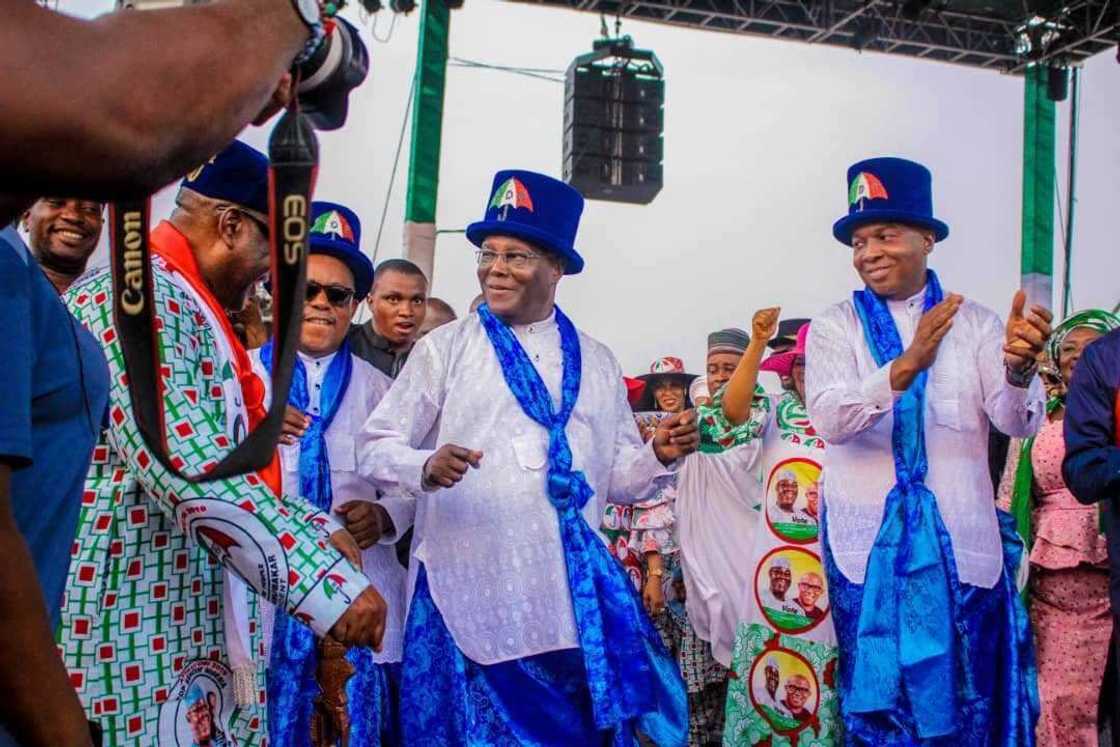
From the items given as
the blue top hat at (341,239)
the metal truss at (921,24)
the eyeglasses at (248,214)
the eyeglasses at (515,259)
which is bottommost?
the eyeglasses at (248,214)

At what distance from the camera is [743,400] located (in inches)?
199

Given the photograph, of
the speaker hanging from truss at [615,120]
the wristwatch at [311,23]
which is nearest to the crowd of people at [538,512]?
the wristwatch at [311,23]

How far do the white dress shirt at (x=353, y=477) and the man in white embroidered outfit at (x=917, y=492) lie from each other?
1651mm

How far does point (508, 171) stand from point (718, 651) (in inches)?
125

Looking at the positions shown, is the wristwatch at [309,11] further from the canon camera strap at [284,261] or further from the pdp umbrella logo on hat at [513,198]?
the pdp umbrella logo on hat at [513,198]

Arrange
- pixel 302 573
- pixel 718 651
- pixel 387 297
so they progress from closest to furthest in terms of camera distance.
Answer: pixel 302 573 → pixel 387 297 → pixel 718 651

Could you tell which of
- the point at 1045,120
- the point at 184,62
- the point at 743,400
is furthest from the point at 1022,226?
the point at 184,62

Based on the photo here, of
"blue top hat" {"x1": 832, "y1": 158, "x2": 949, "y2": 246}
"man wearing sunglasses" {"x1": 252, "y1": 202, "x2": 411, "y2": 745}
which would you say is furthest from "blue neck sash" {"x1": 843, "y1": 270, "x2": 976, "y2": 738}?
"man wearing sunglasses" {"x1": 252, "y1": 202, "x2": 411, "y2": 745}

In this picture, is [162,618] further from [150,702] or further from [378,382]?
[378,382]

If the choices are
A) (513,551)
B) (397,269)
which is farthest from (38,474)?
(397,269)

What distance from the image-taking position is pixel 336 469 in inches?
183

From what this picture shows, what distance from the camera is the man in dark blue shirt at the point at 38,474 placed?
4.54ft

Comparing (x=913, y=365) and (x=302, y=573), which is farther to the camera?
(x=913, y=365)

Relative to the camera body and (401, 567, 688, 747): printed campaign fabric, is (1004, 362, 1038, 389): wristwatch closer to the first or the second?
(401, 567, 688, 747): printed campaign fabric
